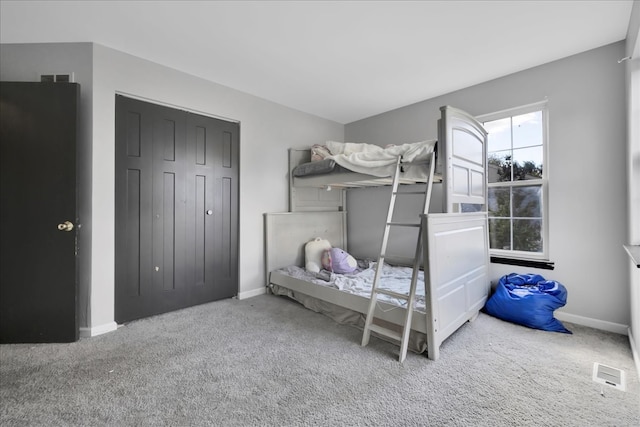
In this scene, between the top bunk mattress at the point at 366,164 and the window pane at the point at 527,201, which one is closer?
the top bunk mattress at the point at 366,164

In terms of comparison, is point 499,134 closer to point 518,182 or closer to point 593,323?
point 518,182

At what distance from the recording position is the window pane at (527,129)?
2722mm

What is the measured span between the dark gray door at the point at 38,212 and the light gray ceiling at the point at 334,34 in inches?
20.4

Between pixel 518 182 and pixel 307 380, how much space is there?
110 inches

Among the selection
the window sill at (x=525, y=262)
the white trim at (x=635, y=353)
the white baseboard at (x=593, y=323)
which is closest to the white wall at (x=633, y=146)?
the white trim at (x=635, y=353)

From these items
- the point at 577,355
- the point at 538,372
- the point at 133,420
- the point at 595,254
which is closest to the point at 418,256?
the point at 538,372

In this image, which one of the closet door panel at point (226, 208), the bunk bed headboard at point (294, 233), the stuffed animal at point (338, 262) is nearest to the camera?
the closet door panel at point (226, 208)

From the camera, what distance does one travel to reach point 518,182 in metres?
2.83

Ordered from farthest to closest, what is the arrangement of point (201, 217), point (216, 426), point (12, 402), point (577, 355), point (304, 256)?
point (304, 256) → point (201, 217) → point (577, 355) → point (12, 402) → point (216, 426)

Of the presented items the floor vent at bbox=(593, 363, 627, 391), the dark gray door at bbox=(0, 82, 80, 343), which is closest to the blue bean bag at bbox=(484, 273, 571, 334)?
the floor vent at bbox=(593, 363, 627, 391)

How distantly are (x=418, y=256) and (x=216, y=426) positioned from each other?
1.56m

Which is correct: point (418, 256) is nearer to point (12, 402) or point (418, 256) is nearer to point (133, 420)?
point (133, 420)

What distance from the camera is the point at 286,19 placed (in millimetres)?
2020

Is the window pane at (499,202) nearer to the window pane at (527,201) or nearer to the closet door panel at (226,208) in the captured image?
the window pane at (527,201)
